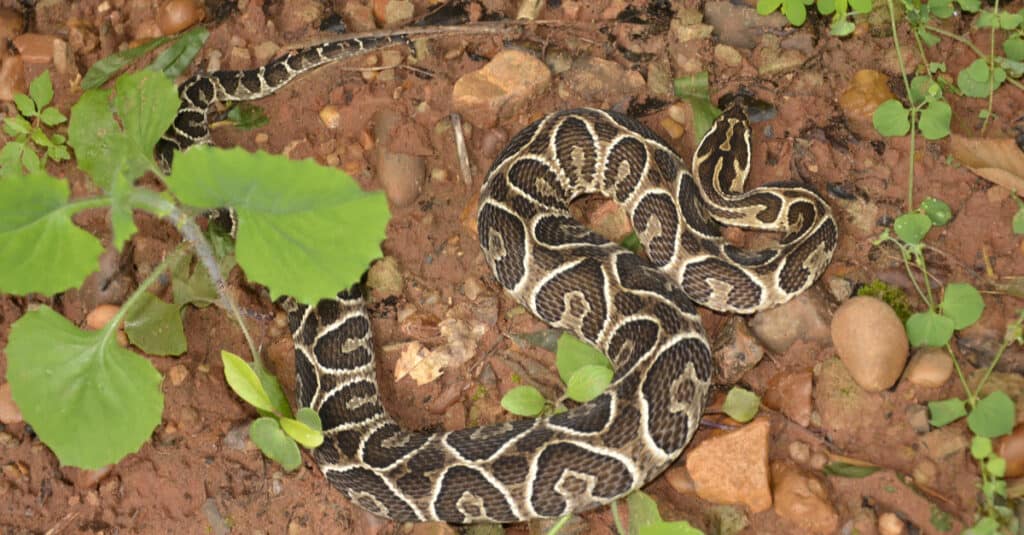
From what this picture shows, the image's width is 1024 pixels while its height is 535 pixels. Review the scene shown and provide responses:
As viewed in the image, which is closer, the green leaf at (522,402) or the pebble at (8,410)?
the green leaf at (522,402)

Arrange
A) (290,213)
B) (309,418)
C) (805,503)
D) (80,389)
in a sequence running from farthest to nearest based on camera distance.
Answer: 1. (309,418)
2. (805,503)
3. (80,389)
4. (290,213)

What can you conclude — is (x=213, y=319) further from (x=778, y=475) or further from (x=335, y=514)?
(x=778, y=475)

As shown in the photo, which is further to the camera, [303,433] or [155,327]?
[155,327]

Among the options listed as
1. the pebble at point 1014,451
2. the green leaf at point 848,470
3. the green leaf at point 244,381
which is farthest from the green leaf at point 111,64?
the pebble at point 1014,451

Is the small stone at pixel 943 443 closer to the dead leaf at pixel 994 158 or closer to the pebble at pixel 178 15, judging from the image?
the dead leaf at pixel 994 158

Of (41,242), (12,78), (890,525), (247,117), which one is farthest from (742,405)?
(12,78)

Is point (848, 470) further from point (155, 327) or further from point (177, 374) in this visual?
point (155, 327)
